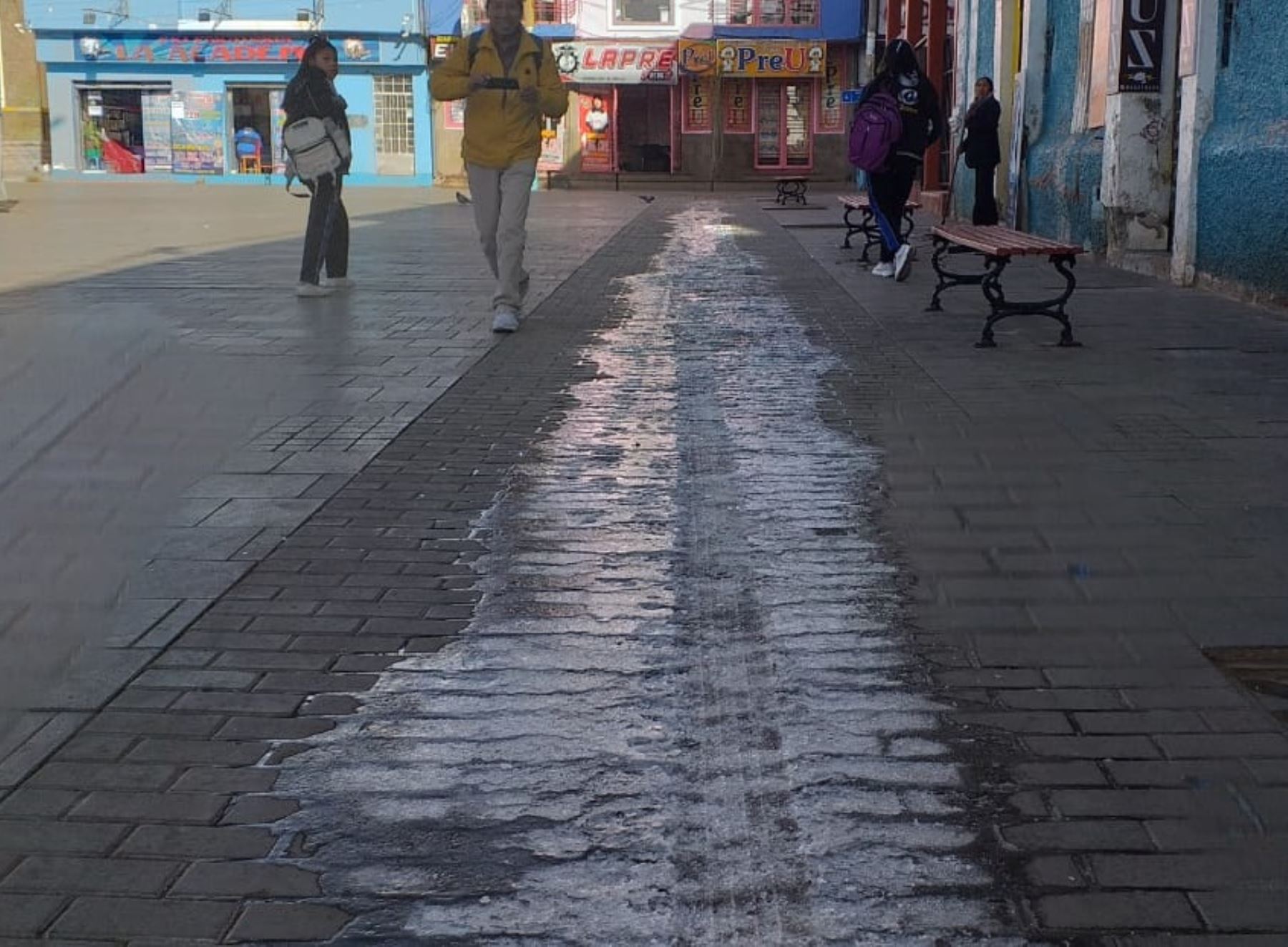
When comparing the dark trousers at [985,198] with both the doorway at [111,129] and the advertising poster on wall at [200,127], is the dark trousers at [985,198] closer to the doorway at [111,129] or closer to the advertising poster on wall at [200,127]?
the advertising poster on wall at [200,127]

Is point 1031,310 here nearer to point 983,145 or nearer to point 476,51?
point 476,51

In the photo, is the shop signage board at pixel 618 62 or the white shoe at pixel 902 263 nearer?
the white shoe at pixel 902 263

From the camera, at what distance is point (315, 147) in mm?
11039

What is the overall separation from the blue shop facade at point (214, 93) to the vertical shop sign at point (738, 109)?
768 centimetres

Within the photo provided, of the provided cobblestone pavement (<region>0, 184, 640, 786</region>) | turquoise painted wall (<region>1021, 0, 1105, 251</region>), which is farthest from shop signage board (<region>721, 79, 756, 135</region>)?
cobblestone pavement (<region>0, 184, 640, 786</region>)

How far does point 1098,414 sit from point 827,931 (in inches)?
185

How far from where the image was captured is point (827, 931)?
2521mm

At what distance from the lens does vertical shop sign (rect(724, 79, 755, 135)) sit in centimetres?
3853

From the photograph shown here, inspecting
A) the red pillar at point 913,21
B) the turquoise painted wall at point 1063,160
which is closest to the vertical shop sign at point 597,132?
the red pillar at point 913,21

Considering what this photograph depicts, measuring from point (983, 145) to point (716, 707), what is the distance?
13.7 metres

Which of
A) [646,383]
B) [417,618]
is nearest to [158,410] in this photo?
[646,383]

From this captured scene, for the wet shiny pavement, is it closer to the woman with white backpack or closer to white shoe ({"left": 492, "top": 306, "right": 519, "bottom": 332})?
white shoe ({"left": 492, "top": 306, "right": 519, "bottom": 332})

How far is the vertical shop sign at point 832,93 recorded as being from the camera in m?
38.4

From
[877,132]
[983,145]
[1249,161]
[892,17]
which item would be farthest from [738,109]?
[1249,161]
